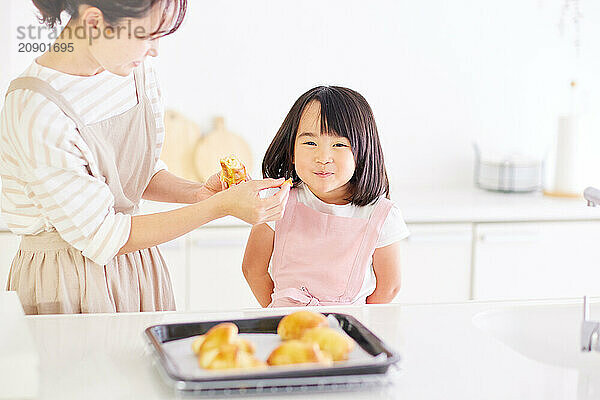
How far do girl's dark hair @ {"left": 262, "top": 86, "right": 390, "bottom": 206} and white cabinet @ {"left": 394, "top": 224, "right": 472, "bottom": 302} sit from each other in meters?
1.05

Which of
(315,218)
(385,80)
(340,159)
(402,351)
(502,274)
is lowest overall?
(502,274)

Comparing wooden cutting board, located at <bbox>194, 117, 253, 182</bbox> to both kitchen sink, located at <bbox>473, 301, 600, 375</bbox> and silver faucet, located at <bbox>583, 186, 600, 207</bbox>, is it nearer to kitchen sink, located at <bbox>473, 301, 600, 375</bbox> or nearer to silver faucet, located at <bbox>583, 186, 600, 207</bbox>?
kitchen sink, located at <bbox>473, 301, 600, 375</bbox>

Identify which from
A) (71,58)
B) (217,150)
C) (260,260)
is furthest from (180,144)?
(71,58)

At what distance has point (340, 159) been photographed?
1.55 metres

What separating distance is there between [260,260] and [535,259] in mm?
1437

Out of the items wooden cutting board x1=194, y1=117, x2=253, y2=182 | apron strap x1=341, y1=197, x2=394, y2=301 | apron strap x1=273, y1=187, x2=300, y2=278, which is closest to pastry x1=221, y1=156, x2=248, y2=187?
apron strap x1=273, y1=187, x2=300, y2=278

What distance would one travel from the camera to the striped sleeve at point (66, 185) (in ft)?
4.18

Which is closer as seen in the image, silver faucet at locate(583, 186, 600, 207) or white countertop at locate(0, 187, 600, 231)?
silver faucet at locate(583, 186, 600, 207)

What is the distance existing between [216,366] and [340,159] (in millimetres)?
638

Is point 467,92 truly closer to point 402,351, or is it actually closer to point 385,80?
point 385,80

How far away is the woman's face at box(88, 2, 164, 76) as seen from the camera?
1.32 metres

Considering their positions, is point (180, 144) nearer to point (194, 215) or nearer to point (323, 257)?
point (323, 257)

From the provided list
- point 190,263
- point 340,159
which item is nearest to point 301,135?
point 340,159

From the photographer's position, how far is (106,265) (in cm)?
147
